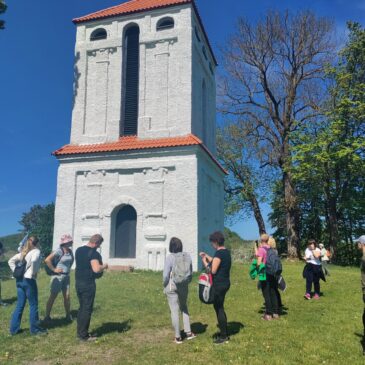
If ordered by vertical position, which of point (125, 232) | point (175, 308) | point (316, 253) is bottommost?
point (175, 308)

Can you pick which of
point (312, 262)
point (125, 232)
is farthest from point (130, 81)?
point (312, 262)

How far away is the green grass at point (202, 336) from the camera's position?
245 inches

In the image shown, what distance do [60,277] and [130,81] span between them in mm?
14136

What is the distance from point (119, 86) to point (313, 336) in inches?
640

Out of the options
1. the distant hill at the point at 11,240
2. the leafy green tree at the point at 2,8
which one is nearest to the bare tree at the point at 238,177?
the leafy green tree at the point at 2,8

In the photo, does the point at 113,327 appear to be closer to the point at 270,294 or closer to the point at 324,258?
the point at 270,294

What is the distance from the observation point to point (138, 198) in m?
17.9

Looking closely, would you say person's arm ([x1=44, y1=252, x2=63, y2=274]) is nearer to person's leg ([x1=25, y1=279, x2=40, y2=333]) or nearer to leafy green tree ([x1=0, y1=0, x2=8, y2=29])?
person's leg ([x1=25, y1=279, x2=40, y2=333])

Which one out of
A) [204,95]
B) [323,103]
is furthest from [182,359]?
[323,103]

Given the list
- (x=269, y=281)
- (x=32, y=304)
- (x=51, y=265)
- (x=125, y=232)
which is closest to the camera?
(x=32, y=304)

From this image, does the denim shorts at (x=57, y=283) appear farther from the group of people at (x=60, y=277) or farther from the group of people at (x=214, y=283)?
the group of people at (x=214, y=283)

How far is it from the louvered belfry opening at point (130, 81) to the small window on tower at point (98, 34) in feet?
4.40

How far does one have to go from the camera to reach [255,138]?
30609 mm

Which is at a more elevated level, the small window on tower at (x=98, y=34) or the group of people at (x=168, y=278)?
the small window on tower at (x=98, y=34)
